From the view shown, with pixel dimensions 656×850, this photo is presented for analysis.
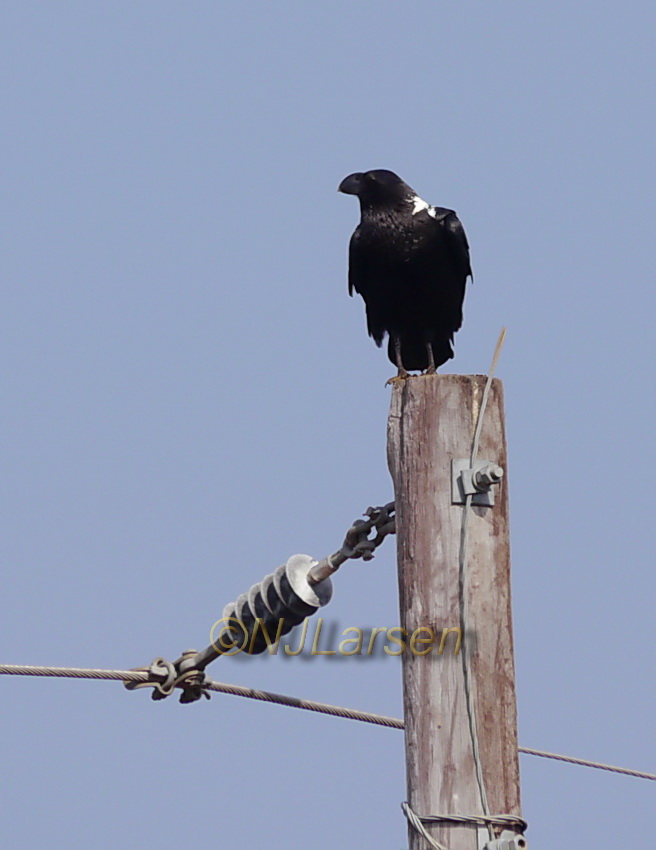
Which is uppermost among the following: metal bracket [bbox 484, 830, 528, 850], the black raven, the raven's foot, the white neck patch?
the white neck patch

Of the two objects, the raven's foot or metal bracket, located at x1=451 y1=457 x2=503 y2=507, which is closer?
metal bracket, located at x1=451 y1=457 x2=503 y2=507

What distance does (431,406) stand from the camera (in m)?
3.24

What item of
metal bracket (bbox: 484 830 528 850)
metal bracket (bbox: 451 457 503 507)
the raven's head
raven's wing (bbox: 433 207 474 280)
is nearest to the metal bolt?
metal bracket (bbox: 451 457 503 507)

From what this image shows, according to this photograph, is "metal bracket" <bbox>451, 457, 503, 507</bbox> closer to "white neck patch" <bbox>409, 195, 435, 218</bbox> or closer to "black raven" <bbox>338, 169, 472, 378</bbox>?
"black raven" <bbox>338, 169, 472, 378</bbox>

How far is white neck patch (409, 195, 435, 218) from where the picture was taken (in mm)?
6781

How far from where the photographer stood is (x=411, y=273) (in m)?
6.61

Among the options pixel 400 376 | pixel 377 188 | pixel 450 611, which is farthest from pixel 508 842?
pixel 377 188

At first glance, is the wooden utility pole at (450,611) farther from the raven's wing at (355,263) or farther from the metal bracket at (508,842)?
the raven's wing at (355,263)

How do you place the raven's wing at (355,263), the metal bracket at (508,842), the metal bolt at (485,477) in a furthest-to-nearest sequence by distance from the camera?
the raven's wing at (355,263)
the metal bolt at (485,477)
the metal bracket at (508,842)

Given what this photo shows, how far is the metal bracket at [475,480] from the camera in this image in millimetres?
3105

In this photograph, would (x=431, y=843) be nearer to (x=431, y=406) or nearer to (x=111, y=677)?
(x=431, y=406)

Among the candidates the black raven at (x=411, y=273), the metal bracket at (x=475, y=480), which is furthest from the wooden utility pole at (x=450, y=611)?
the black raven at (x=411, y=273)

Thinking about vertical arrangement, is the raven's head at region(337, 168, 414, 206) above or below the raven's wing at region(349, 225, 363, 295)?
above

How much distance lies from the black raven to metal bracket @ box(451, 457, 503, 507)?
3337 mm
